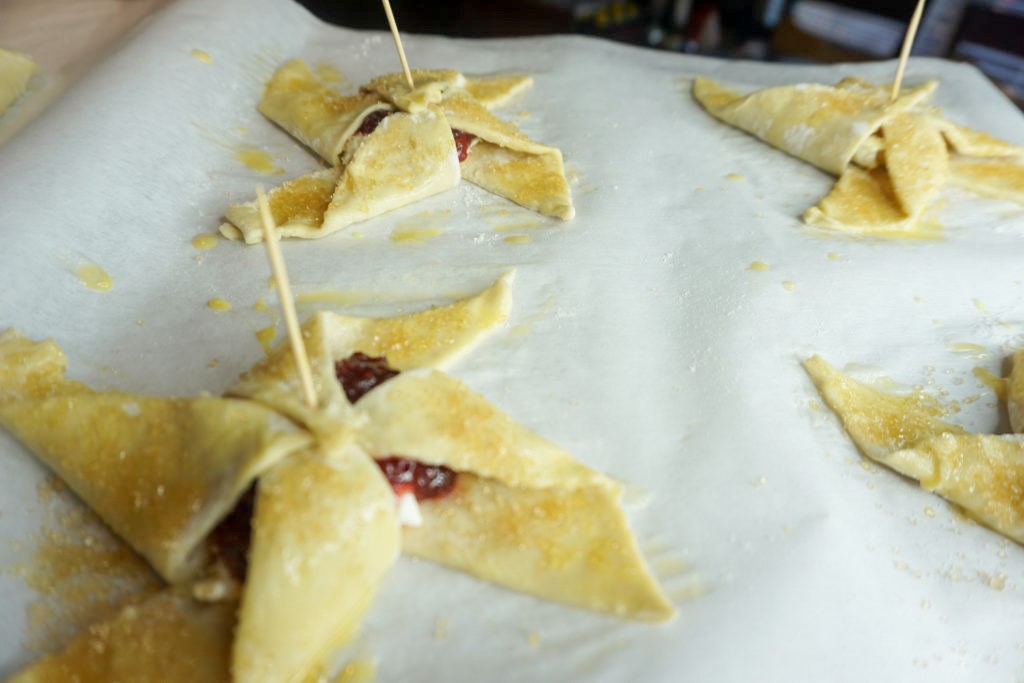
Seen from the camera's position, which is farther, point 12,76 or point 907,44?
point 12,76

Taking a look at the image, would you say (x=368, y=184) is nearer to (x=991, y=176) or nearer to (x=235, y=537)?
(x=235, y=537)

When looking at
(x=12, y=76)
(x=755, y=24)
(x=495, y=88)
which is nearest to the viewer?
(x=12, y=76)

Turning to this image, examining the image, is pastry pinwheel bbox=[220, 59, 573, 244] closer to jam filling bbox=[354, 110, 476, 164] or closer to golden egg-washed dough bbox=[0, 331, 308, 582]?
jam filling bbox=[354, 110, 476, 164]

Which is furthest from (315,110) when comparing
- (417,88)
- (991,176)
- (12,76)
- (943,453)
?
(991,176)

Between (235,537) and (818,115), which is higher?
(818,115)

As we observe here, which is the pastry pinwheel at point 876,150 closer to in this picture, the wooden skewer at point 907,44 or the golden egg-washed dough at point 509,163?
the wooden skewer at point 907,44

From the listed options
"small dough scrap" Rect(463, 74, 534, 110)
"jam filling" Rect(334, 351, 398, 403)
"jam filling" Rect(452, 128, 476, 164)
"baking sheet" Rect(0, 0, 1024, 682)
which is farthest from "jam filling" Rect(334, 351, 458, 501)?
"small dough scrap" Rect(463, 74, 534, 110)
